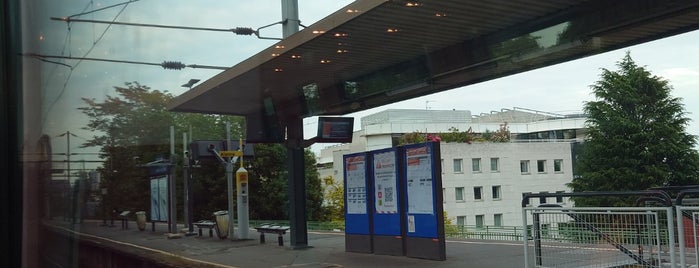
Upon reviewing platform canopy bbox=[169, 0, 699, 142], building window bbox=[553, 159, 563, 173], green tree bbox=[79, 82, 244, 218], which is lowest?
building window bbox=[553, 159, 563, 173]

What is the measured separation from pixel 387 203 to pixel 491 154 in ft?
6.25

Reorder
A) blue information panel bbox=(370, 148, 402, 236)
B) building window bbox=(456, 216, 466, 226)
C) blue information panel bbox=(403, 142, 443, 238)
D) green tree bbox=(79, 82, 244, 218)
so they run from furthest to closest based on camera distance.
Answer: blue information panel bbox=(370, 148, 402, 236), building window bbox=(456, 216, 466, 226), blue information panel bbox=(403, 142, 443, 238), green tree bbox=(79, 82, 244, 218)

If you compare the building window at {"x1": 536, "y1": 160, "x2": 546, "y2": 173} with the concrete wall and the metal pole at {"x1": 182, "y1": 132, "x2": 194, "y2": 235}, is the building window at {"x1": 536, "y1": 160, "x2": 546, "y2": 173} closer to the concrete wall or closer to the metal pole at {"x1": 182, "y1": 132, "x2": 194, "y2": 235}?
the concrete wall

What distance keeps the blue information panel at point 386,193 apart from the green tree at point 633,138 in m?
3.35

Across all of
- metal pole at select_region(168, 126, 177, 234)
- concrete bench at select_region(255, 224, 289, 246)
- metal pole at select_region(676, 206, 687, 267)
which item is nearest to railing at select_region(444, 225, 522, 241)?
concrete bench at select_region(255, 224, 289, 246)

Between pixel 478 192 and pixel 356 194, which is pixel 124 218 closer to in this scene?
pixel 478 192

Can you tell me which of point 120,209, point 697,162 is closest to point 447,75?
point 697,162

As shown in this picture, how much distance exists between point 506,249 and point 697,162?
13.4ft

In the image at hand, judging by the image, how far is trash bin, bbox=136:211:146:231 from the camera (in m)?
3.95

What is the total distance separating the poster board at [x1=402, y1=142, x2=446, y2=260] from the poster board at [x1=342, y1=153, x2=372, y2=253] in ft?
2.87

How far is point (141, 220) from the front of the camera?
4051 mm

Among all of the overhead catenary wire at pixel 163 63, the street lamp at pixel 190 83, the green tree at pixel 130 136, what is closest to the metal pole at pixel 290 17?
the overhead catenary wire at pixel 163 63

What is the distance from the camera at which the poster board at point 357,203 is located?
8.95 m

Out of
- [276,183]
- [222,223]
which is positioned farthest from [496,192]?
[276,183]
